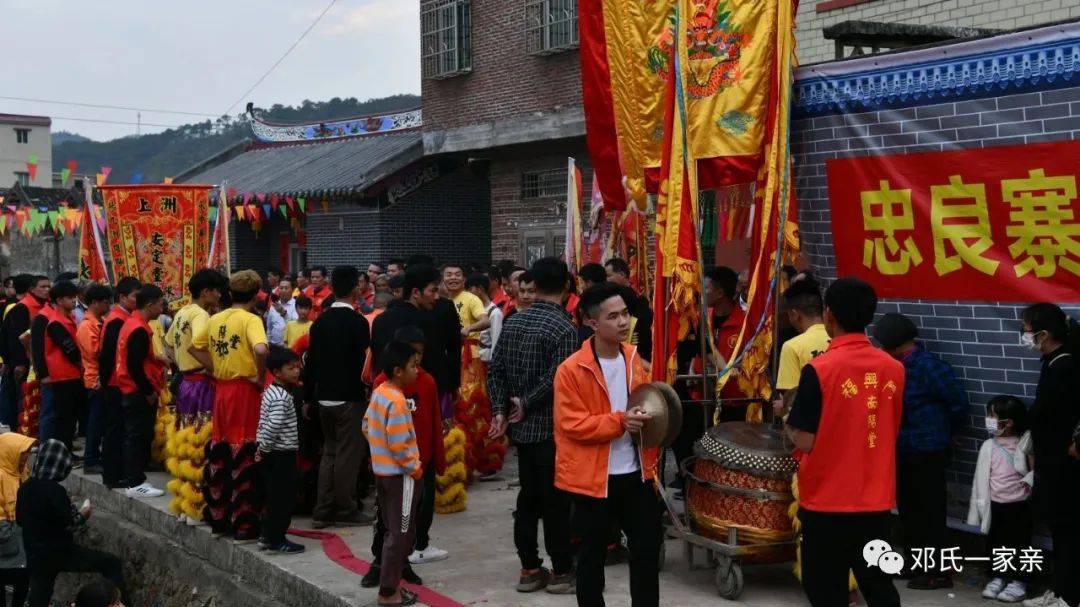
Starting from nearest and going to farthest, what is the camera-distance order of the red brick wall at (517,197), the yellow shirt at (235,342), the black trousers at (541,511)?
the black trousers at (541,511)
the yellow shirt at (235,342)
the red brick wall at (517,197)

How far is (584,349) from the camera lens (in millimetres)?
5484

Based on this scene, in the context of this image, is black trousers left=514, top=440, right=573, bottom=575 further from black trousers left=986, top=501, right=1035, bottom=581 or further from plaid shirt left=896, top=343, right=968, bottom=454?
black trousers left=986, top=501, right=1035, bottom=581

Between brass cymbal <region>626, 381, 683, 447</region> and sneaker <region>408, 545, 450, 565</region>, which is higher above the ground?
brass cymbal <region>626, 381, 683, 447</region>

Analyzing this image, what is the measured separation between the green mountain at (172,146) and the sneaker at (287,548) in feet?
153

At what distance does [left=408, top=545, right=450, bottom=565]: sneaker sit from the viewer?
7410 millimetres

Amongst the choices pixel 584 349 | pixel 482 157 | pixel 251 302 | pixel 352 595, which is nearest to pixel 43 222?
pixel 482 157

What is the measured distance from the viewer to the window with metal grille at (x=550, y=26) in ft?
54.2

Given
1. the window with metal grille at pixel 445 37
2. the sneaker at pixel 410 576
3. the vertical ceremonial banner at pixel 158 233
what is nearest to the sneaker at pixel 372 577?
the sneaker at pixel 410 576

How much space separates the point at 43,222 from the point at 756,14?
59.9 ft

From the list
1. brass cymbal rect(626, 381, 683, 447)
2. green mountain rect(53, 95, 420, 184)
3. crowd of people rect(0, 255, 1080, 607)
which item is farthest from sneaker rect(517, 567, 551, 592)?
green mountain rect(53, 95, 420, 184)

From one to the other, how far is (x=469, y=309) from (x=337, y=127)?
50.1 ft

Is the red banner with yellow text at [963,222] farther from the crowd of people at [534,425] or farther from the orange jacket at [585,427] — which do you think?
the orange jacket at [585,427]

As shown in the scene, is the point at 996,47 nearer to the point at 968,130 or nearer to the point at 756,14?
the point at 968,130

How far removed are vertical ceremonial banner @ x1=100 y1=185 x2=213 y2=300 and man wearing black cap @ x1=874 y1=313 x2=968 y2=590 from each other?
7912 mm
